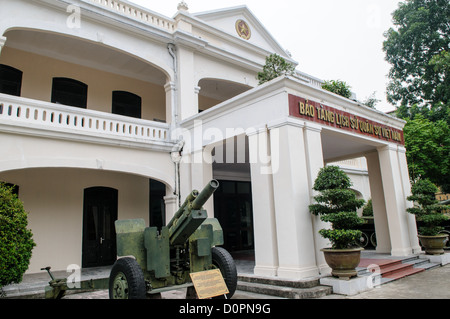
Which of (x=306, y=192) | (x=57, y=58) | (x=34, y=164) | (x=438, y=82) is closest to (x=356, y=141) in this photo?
(x=306, y=192)

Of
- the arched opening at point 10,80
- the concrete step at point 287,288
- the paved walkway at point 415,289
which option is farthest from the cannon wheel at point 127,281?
the arched opening at point 10,80

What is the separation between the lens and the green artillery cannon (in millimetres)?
4770

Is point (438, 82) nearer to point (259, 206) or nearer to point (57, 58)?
point (259, 206)

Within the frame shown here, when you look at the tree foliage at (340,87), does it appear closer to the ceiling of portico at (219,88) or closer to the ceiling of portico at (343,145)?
the ceiling of portico at (343,145)

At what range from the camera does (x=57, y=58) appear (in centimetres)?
1105

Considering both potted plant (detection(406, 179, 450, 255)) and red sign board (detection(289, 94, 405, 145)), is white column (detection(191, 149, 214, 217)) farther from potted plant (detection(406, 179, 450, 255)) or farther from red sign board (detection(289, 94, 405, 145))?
potted plant (detection(406, 179, 450, 255))

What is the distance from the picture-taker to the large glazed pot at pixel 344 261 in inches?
251

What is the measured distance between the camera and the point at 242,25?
46.8 feet

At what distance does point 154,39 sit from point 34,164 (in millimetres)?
5565

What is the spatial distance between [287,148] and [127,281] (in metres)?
4.09

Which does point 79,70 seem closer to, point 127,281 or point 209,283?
point 127,281

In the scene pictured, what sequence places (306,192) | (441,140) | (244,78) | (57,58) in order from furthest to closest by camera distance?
(441,140)
(244,78)
(57,58)
(306,192)

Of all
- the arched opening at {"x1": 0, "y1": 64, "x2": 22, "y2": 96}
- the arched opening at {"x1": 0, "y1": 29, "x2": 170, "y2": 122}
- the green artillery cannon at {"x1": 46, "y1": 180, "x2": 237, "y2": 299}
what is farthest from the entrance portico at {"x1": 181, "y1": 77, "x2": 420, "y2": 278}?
the arched opening at {"x1": 0, "y1": 64, "x2": 22, "y2": 96}

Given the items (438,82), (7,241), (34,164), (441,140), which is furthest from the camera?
(438,82)
